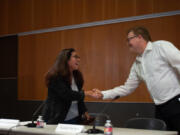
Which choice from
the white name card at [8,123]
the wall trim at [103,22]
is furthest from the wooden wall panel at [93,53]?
the white name card at [8,123]

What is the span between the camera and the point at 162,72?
231cm

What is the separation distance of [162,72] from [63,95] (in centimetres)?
108

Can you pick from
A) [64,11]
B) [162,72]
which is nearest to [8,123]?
[162,72]

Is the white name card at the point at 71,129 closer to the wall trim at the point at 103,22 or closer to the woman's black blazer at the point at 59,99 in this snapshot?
the woman's black blazer at the point at 59,99

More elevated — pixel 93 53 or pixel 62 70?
pixel 93 53

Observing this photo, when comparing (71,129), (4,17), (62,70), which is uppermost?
(4,17)

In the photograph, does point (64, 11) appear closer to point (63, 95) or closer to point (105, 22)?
point (105, 22)

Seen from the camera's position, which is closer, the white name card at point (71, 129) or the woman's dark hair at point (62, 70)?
the white name card at point (71, 129)

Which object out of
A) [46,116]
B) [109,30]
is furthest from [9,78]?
[46,116]

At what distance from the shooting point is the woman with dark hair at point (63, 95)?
2.76 metres

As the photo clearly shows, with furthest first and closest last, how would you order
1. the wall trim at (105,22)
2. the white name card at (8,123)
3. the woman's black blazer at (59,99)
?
the wall trim at (105,22)
the woman's black blazer at (59,99)
the white name card at (8,123)

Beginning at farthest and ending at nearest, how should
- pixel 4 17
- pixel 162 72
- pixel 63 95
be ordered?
pixel 4 17
pixel 63 95
pixel 162 72

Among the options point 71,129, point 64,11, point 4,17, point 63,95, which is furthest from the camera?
point 4,17

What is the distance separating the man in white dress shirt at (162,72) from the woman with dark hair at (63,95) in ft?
2.66
